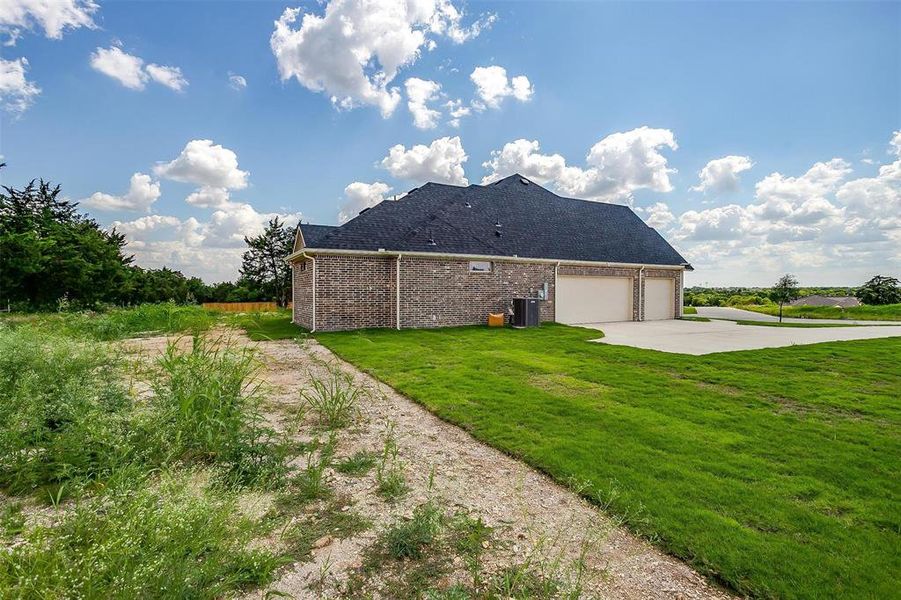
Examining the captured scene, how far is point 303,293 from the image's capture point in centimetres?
1516

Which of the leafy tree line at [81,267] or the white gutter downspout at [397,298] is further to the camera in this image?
the leafy tree line at [81,267]

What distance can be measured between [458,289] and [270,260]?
2524cm

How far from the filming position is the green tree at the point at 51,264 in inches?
674

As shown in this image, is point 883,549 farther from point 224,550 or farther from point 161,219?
point 161,219

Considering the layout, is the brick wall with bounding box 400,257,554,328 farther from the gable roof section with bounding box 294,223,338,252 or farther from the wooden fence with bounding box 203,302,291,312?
the wooden fence with bounding box 203,302,291,312

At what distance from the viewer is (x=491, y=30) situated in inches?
522

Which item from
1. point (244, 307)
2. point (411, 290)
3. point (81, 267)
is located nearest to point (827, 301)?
point (411, 290)

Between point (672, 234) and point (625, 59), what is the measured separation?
1276cm

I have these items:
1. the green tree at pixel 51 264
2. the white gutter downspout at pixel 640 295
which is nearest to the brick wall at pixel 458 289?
the white gutter downspout at pixel 640 295

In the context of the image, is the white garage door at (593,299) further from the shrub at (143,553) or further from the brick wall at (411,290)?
the shrub at (143,553)

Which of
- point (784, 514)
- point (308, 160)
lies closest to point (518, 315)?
point (308, 160)

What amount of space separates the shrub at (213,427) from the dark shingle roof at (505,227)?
9409 mm

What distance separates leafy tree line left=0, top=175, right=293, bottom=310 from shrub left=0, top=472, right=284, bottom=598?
33.2 feet

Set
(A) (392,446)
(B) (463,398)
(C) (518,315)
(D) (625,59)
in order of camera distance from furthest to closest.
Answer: (C) (518,315) < (D) (625,59) < (B) (463,398) < (A) (392,446)
